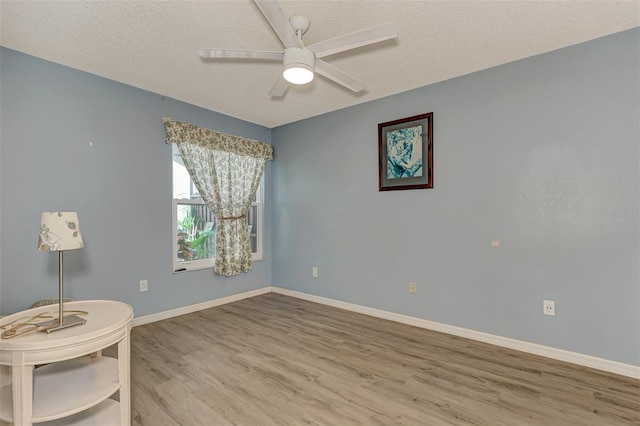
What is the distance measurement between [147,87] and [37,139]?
1.09 m

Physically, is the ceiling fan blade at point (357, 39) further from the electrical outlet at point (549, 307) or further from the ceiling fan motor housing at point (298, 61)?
the electrical outlet at point (549, 307)

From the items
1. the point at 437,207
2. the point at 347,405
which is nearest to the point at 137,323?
the point at 347,405

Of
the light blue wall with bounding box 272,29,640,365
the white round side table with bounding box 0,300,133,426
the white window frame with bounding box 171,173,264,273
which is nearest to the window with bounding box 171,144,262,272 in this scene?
the white window frame with bounding box 171,173,264,273

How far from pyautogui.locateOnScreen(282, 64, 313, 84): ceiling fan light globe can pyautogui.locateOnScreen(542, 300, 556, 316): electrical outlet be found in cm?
258

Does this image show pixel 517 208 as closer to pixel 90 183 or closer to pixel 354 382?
pixel 354 382

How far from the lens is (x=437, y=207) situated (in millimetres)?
3031

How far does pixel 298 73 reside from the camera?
1904 mm

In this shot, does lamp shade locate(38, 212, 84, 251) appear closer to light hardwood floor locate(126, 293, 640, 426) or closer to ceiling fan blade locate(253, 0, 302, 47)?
light hardwood floor locate(126, 293, 640, 426)

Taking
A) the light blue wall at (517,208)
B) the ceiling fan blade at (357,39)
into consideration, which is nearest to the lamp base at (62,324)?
the ceiling fan blade at (357,39)

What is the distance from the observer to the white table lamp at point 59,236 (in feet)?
4.79

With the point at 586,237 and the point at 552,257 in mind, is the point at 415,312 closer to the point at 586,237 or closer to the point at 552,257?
the point at 552,257

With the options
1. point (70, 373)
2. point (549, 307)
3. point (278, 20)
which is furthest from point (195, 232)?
point (549, 307)

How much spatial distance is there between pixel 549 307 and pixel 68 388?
3.28 metres

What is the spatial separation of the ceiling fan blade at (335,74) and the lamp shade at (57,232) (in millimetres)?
1743
